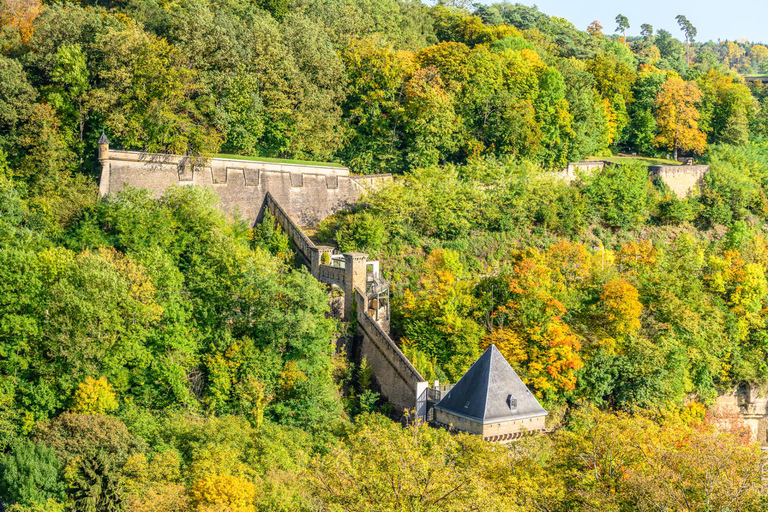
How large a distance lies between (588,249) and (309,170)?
13099 millimetres

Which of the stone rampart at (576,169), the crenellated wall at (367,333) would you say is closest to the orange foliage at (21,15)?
the crenellated wall at (367,333)

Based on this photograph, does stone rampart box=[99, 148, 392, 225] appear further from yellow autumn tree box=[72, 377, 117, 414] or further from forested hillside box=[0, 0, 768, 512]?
yellow autumn tree box=[72, 377, 117, 414]

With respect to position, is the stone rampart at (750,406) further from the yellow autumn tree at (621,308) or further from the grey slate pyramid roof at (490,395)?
the grey slate pyramid roof at (490,395)

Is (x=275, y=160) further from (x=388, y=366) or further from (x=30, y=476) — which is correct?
(x=30, y=476)

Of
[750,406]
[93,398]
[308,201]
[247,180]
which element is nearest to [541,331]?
[308,201]

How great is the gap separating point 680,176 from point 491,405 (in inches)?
1049

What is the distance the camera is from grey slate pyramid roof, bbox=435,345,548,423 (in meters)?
25.5

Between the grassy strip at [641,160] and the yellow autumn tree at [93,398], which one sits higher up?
the grassy strip at [641,160]

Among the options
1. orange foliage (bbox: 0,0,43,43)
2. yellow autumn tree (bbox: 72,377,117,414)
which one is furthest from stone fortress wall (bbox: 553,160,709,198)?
yellow autumn tree (bbox: 72,377,117,414)

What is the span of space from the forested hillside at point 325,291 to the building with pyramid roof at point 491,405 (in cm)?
149

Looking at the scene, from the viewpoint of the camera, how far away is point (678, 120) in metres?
53.8

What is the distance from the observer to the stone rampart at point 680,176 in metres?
46.5

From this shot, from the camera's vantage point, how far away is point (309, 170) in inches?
1406

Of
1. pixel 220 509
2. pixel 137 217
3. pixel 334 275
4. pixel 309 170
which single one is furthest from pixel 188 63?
pixel 220 509
